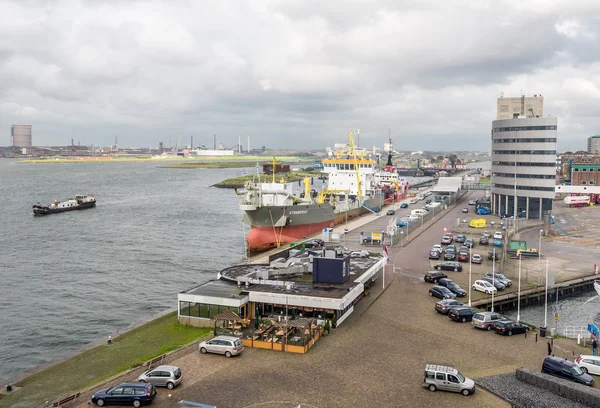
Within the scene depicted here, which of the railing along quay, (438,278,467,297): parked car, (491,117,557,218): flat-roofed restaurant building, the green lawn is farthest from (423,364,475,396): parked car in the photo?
(491,117,557,218): flat-roofed restaurant building

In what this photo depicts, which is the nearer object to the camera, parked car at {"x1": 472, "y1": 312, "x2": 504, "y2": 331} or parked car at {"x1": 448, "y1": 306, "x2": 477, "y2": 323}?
parked car at {"x1": 472, "y1": 312, "x2": 504, "y2": 331}

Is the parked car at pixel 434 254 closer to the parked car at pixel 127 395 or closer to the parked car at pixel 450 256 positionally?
the parked car at pixel 450 256

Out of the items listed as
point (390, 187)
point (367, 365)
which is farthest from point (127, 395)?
point (390, 187)

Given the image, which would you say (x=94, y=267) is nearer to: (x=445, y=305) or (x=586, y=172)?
(x=445, y=305)

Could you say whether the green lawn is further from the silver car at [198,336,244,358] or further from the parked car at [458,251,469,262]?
the parked car at [458,251,469,262]

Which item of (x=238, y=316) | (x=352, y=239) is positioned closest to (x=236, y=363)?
(x=238, y=316)

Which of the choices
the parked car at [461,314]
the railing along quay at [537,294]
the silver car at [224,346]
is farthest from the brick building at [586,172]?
the silver car at [224,346]
